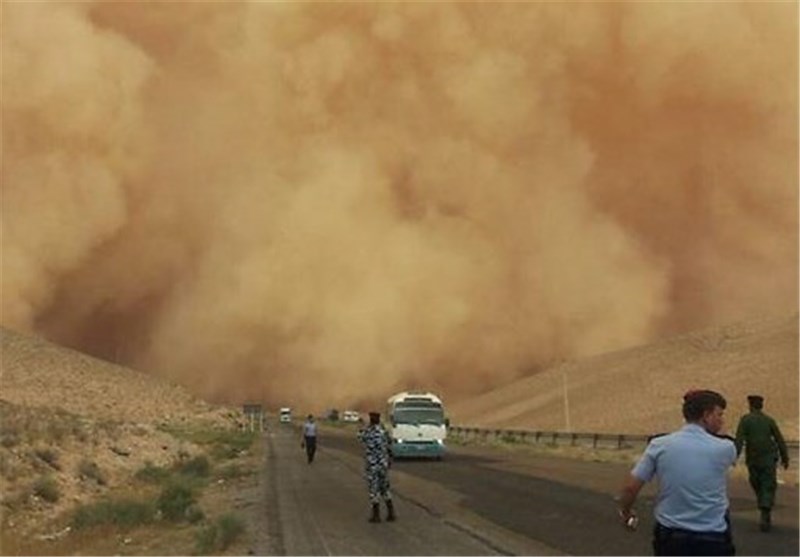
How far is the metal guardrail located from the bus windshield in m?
6.65

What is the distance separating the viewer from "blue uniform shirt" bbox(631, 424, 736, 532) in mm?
4750

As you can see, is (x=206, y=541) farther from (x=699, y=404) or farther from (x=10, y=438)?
(x=10, y=438)

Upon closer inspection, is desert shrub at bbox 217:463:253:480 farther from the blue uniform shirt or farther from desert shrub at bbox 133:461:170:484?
the blue uniform shirt

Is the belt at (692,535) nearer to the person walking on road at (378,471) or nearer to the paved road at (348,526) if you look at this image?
the paved road at (348,526)

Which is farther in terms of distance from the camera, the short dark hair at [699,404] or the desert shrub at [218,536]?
the desert shrub at [218,536]

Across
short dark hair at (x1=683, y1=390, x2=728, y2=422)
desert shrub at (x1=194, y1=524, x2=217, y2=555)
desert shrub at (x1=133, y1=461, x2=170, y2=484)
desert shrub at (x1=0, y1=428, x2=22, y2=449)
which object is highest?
desert shrub at (x1=0, y1=428, x2=22, y2=449)

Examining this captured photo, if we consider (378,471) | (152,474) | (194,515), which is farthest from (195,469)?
(378,471)

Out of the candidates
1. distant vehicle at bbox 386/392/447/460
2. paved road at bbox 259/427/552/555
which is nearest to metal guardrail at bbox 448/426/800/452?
distant vehicle at bbox 386/392/447/460

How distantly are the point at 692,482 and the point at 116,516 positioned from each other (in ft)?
40.4

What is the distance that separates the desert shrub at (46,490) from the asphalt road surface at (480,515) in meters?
4.15

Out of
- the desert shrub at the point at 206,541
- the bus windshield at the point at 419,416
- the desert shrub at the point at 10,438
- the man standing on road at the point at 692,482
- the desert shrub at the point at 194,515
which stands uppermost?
the bus windshield at the point at 419,416

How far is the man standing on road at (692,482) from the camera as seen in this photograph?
475 cm

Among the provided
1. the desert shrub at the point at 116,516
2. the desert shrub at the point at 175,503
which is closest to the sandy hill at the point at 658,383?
A: the desert shrub at the point at 175,503

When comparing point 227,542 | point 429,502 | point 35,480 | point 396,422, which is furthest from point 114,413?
point 227,542
